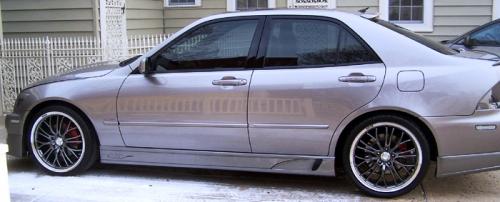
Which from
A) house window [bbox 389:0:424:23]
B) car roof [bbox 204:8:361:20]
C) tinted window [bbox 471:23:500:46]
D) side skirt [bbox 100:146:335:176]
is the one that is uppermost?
house window [bbox 389:0:424:23]

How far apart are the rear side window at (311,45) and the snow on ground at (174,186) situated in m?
1.17

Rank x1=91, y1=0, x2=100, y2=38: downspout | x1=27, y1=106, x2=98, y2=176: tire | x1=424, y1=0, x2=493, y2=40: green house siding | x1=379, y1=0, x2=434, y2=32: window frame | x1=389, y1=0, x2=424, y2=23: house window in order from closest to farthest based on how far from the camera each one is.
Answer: x1=27, y1=106, x2=98, y2=176: tire < x1=91, y1=0, x2=100, y2=38: downspout < x1=424, y1=0, x2=493, y2=40: green house siding < x1=379, y1=0, x2=434, y2=32: window frame < x1=389, y1=0, x2=424, y2=23: house window

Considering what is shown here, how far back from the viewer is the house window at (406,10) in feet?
37.7

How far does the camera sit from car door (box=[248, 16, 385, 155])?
4996mm

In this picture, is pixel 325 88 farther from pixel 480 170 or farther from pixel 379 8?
pixel 379 8

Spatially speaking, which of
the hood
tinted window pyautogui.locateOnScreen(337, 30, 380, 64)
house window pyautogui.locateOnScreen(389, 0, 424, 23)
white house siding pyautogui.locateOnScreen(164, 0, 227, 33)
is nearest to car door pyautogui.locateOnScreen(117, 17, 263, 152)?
the hood

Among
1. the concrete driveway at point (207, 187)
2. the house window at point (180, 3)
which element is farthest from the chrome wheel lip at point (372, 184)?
the house window at point (180, 3)

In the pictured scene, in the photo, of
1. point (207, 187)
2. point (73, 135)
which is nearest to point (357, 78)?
point (207, 187)

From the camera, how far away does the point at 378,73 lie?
16.2 feet

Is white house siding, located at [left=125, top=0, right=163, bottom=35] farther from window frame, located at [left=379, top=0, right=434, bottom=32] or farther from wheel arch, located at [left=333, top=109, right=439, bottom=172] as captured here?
wheel arch, located at [left=333, top=109, right=439, bottom=172]

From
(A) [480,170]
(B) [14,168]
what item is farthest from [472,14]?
(B) [14,168]

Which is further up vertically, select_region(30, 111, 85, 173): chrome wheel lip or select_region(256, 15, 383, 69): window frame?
select_region(256, 15, 383, 69): window frame

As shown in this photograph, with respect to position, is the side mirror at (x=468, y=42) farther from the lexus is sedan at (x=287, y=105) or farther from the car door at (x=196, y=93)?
the car door at (x=196, y=93)

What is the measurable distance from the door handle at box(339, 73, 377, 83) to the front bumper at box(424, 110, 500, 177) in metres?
0.55
